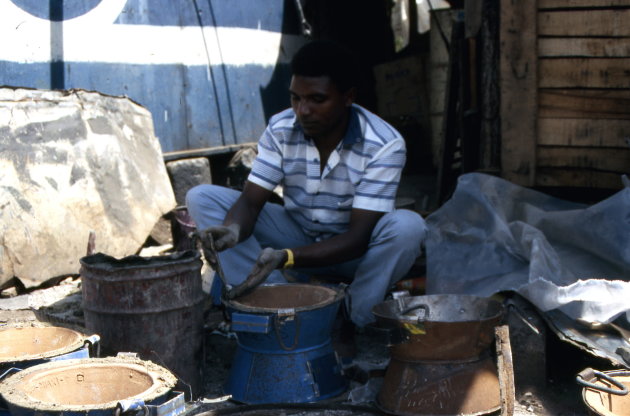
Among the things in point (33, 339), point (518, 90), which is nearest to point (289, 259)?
point (33, 339)

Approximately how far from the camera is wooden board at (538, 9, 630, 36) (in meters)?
4.23

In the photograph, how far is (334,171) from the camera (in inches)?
154

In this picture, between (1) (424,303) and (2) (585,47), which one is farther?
(2) (585,47)

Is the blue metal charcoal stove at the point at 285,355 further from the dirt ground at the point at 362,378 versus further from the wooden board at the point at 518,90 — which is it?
the wooden board at the point at 518,90

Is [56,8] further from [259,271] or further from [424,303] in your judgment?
[424,303]

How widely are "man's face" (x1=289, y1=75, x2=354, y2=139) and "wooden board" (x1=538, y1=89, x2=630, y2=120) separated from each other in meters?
1.25

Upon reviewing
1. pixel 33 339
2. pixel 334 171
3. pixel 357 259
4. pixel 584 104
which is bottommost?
pixel 33 339

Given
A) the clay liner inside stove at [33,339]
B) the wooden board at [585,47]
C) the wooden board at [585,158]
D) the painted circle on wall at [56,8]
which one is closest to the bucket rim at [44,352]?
the clay liner inside stove at [33,339]

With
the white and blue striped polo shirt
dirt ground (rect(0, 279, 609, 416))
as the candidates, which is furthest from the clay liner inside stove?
the white and blue striped polo shirt

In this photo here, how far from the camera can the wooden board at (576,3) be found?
4.23m

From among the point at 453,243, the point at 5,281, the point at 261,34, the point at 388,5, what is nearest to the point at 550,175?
the point at 453,243

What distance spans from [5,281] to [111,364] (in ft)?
7.89

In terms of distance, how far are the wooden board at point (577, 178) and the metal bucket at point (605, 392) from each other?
1.79 m

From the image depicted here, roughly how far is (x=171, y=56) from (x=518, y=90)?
10.4 feet
